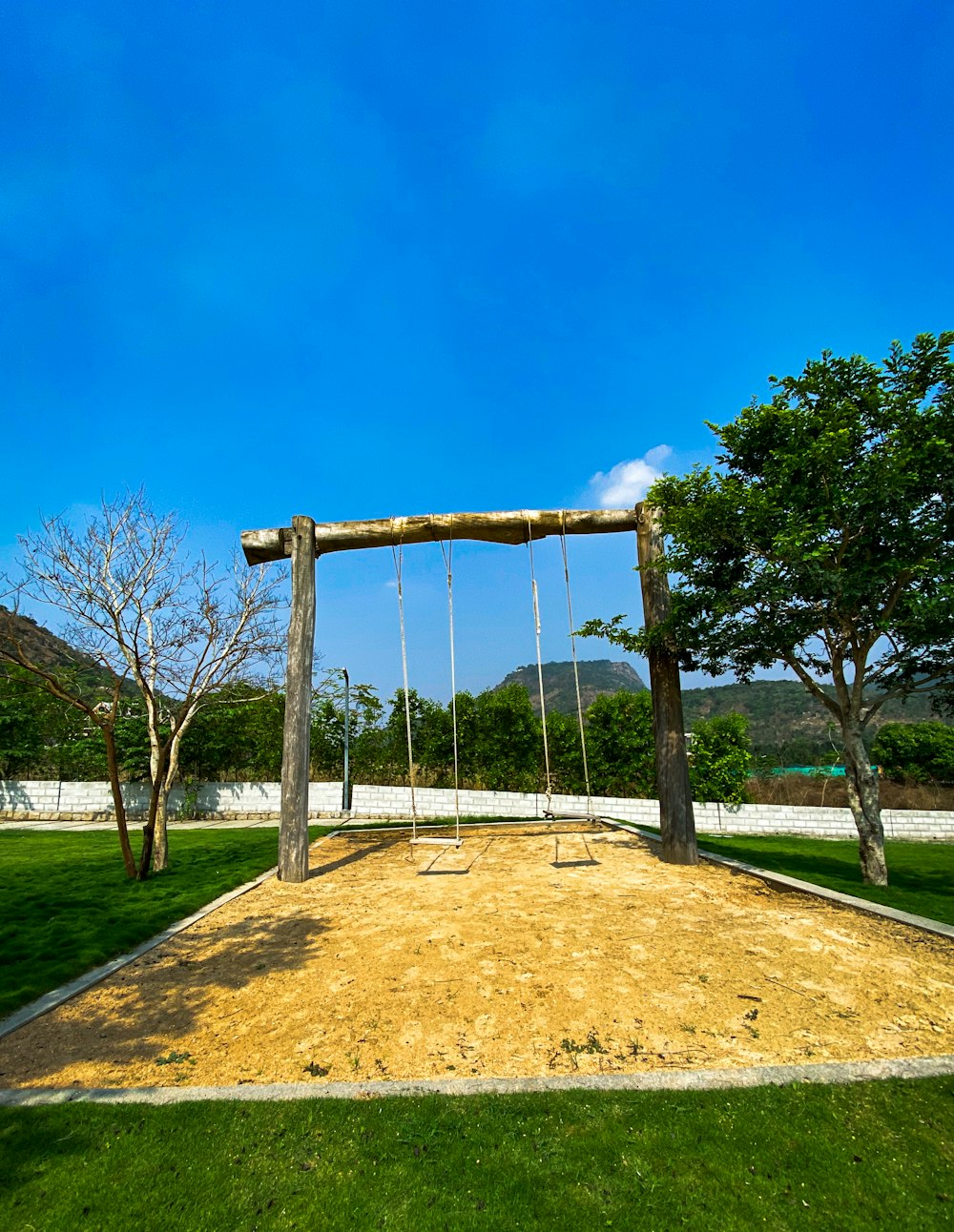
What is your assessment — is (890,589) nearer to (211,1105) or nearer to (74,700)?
(211,1105)

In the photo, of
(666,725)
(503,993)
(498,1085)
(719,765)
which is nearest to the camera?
(498,1085)

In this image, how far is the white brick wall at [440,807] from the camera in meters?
13.6

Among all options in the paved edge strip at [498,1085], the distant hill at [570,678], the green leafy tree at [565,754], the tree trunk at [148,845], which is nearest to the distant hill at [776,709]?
the distant hill at [570,678]

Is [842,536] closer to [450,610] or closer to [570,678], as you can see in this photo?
[450,610]

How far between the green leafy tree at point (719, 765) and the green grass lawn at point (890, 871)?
202 centimetres

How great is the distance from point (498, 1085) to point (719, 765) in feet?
42.1

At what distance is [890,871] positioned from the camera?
7871 mm

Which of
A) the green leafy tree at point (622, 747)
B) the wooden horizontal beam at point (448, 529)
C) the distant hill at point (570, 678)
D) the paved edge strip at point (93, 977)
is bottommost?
the paved edge strip at point (93, 977)

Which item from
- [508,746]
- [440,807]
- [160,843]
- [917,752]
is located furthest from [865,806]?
[917,752]

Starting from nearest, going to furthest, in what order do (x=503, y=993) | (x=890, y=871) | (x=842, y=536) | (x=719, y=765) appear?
(x=503, y=993) → (x=842, y=536) → (x=890, y=871) → (x=719, y=765)

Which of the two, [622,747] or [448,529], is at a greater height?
[448,529]

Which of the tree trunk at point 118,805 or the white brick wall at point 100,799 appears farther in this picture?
the white brick wall at point 100,799

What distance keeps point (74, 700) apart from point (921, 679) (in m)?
9.14

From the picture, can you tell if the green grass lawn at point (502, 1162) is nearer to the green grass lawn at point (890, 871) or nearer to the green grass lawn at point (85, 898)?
the green grass lawn at point (85, 898)
